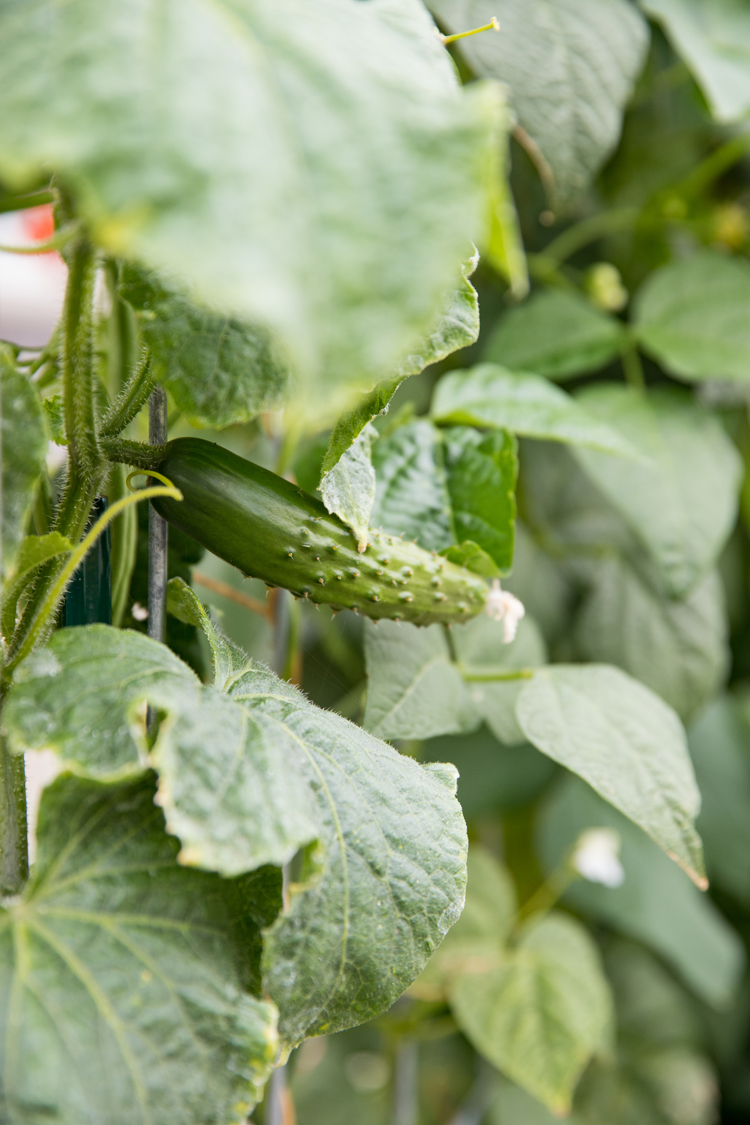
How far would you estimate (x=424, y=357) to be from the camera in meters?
0.34

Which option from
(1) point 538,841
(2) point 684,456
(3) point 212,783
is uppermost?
(3) point 212,783

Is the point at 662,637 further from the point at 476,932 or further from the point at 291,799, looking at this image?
the point at 291,799

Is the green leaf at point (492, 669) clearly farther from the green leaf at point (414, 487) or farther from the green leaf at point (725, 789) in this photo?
the green leaf at point (725, 789)

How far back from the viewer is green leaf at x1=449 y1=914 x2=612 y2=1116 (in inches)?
26.4

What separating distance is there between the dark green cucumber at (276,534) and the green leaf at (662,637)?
0.40 m

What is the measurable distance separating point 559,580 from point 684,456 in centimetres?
17

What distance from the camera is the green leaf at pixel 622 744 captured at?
42 centimetres

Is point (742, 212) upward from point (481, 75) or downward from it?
downward

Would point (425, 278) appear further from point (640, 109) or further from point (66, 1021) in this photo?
point (640, 109)

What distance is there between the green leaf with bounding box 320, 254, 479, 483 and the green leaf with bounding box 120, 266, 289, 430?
32 millimetres

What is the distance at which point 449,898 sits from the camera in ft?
1.06

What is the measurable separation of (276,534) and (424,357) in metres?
0.09

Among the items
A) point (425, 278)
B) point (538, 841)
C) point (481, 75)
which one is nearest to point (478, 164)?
point (425, 278)

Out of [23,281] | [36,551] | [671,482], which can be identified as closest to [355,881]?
[36,551]
